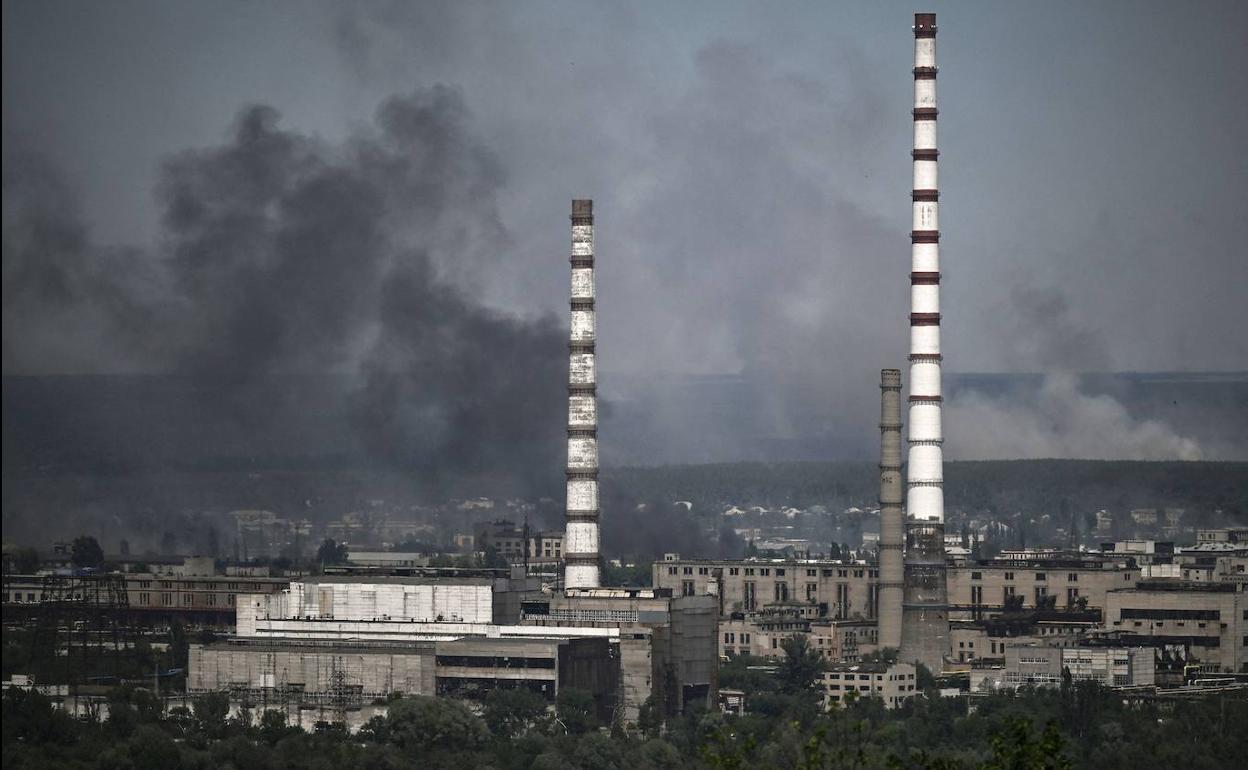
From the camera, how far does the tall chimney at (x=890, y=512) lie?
7600 centimetres

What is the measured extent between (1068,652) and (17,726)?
28874 millimetres

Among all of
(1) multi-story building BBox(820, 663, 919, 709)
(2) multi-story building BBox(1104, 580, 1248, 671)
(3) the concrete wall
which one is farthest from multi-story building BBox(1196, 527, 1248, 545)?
(3) the concrete wall

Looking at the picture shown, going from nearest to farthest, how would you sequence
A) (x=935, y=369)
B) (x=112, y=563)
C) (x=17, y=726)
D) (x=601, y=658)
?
(x=17, y=726) → (x=601, y=658) → (x=935, y=369) → (x=112, y=563)

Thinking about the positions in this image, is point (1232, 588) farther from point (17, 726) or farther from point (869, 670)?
point (17, 726)

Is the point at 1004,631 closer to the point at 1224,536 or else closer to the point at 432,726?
the point at 432,726

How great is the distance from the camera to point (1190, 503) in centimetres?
11825

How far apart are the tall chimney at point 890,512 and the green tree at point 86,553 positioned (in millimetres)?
20071

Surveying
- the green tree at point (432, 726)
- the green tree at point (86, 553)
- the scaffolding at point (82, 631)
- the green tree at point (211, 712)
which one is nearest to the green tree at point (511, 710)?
the green tree at point (432, 726)

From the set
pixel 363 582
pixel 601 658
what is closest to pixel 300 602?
pixel 363 582

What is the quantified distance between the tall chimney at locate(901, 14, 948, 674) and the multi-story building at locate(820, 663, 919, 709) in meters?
5.31

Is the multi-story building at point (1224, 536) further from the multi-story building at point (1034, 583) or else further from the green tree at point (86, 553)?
the green tree at point (86, 553)

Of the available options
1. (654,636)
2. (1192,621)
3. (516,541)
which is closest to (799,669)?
(654,636)

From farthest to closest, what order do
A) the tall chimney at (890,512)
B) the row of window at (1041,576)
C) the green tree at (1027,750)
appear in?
the row of window at (1041,576) < the tall chimney at (890,512) < the green tree at (1027,750)

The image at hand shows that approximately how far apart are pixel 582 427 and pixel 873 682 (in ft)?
33.9
